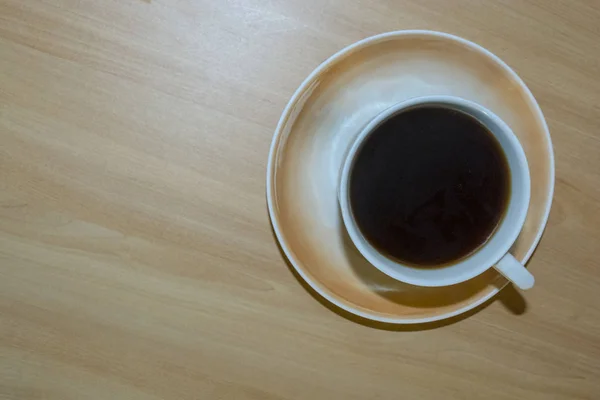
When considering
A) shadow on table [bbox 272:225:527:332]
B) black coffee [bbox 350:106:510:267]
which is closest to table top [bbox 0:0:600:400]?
shadow on table [bbox 272:225:527:332]

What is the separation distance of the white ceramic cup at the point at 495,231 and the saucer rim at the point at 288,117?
2.6 inches

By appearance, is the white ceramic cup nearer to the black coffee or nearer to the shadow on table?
the black coffee

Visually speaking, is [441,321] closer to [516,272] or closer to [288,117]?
[516,272]

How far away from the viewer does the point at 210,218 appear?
667 millimetres

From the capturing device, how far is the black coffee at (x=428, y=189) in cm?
56

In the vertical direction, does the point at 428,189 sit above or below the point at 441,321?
above

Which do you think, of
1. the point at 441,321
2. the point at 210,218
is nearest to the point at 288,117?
the point at 210,218

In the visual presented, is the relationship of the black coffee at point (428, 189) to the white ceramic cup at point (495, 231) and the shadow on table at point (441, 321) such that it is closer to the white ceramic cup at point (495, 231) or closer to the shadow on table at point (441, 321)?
the white ceramic cup at point (495, 231)

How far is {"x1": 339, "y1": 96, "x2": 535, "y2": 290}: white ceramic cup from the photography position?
54cm

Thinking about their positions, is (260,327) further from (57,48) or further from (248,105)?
(57,48)

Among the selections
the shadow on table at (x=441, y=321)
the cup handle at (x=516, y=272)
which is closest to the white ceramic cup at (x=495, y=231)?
the cup handle at (x=516, y=272)

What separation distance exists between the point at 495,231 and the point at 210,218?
273mm

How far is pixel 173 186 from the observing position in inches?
26.2

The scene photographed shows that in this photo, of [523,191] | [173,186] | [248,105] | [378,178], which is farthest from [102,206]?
[523,191]
